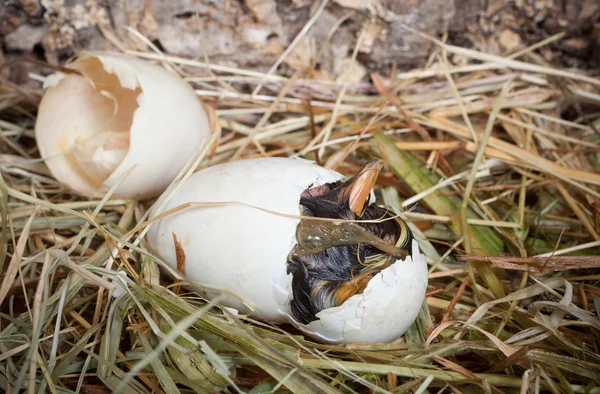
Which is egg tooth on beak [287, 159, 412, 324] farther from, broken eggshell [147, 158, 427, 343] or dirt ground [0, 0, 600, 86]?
dirt ground [0, 0, 600, 86]

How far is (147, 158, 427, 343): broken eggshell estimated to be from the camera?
3.40 feet

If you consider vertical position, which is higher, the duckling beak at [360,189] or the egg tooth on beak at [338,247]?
the duckling beak at [360,189]

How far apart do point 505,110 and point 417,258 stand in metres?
0.87

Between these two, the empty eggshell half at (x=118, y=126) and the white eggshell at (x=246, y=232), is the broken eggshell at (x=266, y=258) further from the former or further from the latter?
the empty eggshell half at (x=118, y=126)

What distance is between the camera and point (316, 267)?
1.05 metres

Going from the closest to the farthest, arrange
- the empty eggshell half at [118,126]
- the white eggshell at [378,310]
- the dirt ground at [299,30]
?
the white eggshell at [378,310]
the empty eggshell half at [118,126]
the dirt ground at [299,30]

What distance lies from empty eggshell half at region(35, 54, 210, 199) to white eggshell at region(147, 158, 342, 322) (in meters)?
0.18

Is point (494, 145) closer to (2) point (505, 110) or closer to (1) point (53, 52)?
(2) point (505, 110)

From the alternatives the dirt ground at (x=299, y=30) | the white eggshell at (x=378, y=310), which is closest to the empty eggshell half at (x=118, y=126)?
the dirt ground at (x=299, y=30)

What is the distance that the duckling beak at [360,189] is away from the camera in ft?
3.53

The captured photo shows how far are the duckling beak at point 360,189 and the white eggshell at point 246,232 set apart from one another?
7cm

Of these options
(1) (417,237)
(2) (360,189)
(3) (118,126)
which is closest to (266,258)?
(2) (360,189)

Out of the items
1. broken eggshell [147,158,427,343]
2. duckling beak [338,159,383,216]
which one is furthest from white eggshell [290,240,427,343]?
duckling beak [338,159,383,216]

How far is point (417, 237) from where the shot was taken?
137 centimetres
